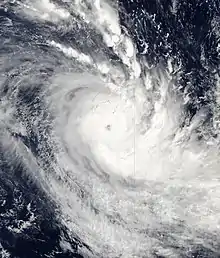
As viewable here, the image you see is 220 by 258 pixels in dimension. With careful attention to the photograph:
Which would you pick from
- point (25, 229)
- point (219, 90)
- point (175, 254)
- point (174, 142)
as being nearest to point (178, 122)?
point (174, 142)

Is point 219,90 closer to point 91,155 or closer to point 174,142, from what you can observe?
point 174,142

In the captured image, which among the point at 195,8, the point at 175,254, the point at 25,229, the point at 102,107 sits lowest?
the point at 25,229

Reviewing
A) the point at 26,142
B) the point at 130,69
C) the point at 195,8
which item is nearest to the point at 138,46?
the point at 130,69

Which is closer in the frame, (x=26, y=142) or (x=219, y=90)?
(x=219, y=90)

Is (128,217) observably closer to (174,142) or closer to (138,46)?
(174,142)

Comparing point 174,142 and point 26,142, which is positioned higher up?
point 174,142

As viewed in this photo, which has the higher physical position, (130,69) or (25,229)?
(130,69)
